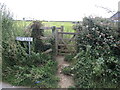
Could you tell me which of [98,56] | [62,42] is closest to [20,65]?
[62,42]

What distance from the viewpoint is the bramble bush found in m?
2.86

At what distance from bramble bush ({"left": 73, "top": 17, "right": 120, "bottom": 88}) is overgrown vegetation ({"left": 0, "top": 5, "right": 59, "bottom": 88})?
0.93m

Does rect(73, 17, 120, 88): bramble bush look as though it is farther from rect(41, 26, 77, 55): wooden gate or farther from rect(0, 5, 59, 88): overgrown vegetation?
rect(0, 5, 59, 88): overgrown vegetation

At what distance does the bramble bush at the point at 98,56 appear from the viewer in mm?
2857

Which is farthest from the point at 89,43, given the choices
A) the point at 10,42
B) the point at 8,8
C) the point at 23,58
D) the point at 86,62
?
the point at 8,8

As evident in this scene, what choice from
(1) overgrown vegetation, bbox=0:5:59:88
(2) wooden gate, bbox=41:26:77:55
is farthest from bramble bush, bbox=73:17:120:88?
(1) overgrown vegetation, bbox=0:5:59:88

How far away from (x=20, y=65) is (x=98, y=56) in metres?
2.85

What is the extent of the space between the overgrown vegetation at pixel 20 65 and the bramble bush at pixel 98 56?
0.93 m

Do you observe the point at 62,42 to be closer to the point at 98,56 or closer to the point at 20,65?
the point at 98,56

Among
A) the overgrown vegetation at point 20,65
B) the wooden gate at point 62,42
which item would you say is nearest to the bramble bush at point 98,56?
the wooden gate at point 62,42

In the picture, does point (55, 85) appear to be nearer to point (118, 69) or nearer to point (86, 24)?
point (118, 69)

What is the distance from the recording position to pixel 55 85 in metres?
2.98

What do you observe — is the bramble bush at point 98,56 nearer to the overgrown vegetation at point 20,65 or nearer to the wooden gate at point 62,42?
the wooden gate at point 62,42

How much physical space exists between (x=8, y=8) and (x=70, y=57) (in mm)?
3411
